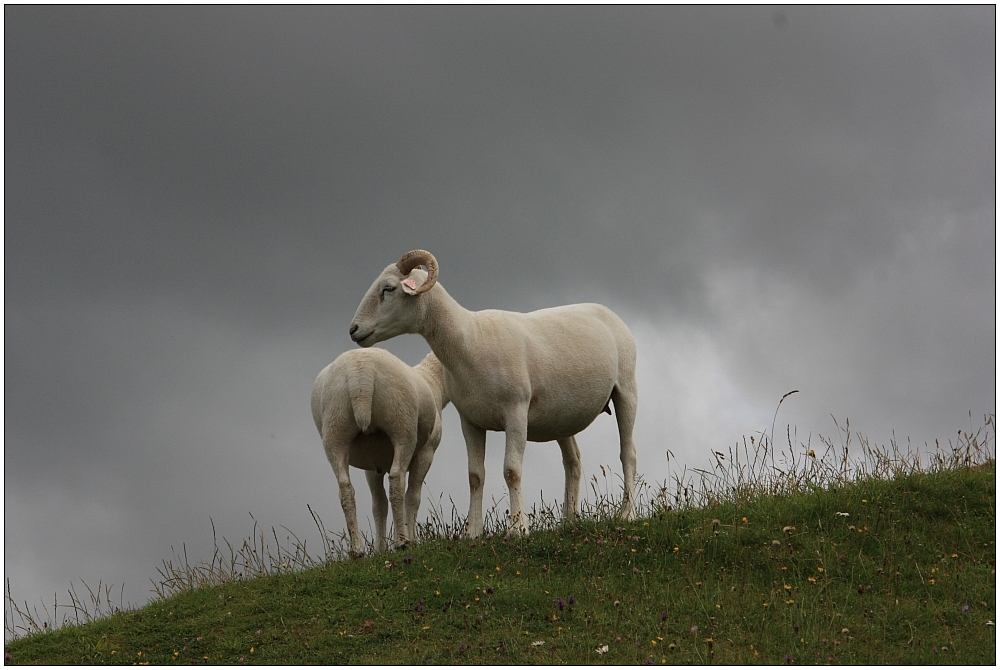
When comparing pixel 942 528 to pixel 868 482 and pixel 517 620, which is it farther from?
pixel 517 620

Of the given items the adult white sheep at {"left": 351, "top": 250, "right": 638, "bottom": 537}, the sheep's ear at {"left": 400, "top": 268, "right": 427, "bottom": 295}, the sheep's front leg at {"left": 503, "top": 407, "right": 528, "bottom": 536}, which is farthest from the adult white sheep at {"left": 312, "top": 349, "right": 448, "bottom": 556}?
the sheep's front leg at {"left": 503, "top": 407, "right": 528, "bottom": 536}

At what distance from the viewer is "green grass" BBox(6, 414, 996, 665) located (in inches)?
351

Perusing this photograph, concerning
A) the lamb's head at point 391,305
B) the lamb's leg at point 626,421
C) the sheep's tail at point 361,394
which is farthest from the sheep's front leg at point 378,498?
the lamb's leg at point 626,421

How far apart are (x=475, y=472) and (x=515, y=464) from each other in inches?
26.2

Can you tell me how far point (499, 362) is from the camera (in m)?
11.6

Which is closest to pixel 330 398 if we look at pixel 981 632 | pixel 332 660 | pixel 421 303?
pixel 421 303

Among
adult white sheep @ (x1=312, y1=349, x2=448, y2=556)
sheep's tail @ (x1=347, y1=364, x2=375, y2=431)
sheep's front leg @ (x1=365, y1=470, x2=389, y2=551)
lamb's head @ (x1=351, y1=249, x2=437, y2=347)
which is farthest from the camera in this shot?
sheep's front leg @ (x1=365, y1=470, x2=389, y2=551)

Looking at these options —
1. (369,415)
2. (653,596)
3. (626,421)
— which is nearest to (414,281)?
(369,415)

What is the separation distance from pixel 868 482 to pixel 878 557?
1.50 m

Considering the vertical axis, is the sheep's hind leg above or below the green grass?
above

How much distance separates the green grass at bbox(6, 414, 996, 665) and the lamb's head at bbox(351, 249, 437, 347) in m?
2.44

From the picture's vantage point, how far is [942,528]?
11.2 m

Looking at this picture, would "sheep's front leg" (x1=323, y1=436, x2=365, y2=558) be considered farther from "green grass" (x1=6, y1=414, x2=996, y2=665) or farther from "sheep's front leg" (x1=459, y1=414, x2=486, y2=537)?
"sheep's front leg" (x1=459, y1=414, x2=486, y2=537)

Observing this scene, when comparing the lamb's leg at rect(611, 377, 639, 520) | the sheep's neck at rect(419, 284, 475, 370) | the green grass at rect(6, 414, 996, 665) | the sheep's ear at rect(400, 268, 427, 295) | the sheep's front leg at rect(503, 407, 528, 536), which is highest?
the sheep's ear at rect(400, 268, 427, 295)
